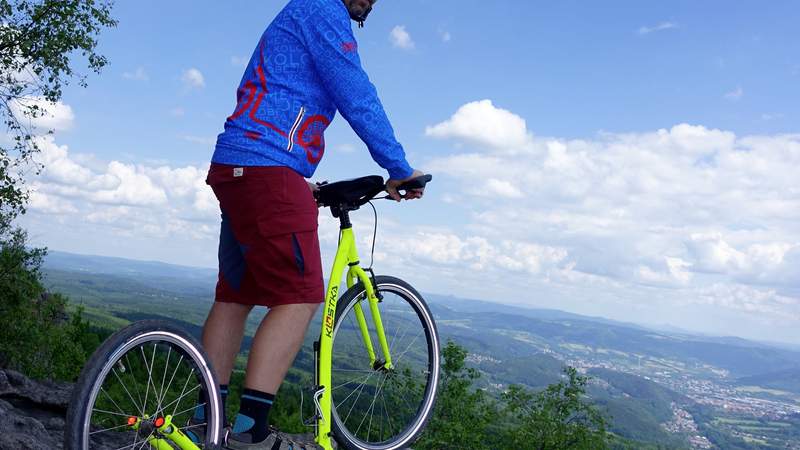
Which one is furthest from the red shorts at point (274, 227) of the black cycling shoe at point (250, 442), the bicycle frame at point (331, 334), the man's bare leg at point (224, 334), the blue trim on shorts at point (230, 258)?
the black cycling shoe at point (250, 442)

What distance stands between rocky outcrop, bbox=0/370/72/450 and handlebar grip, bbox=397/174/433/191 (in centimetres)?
308

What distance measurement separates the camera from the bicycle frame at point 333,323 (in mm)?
3527

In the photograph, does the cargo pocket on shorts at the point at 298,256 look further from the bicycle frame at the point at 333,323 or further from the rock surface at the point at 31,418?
the rock surface at the point at 31,418

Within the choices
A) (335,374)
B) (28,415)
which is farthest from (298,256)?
(28,415)

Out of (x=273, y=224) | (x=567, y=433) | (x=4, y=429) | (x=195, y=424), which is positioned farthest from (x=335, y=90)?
(x=567, y=433)

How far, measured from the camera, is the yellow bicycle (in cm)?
254

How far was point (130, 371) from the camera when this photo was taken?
2664 millimetres

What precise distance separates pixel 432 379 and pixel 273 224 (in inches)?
81.5

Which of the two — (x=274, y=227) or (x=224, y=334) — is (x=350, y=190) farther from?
(x=224, y=334)

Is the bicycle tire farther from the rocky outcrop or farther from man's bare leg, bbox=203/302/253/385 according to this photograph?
the rocky outcrop

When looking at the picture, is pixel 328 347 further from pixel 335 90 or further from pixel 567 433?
pixel 567 433

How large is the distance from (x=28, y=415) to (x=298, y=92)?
464 cm

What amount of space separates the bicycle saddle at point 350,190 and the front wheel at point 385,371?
60cm

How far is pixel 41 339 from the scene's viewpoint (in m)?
31.6
